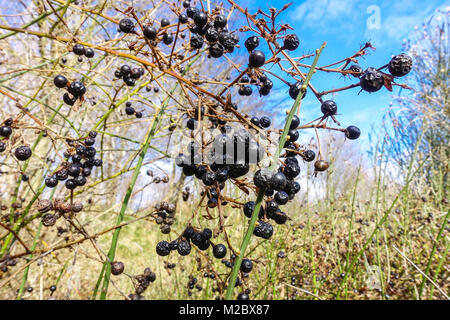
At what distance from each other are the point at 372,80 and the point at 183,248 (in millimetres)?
732

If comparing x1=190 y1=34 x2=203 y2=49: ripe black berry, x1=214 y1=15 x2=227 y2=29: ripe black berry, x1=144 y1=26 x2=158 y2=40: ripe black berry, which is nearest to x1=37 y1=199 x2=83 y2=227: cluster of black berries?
x1=144 y1=26 x2=158 y2=40: ripe black berry

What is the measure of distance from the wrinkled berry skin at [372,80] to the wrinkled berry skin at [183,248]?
2.30 ft

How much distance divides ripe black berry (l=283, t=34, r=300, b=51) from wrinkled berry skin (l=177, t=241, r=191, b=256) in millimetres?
735

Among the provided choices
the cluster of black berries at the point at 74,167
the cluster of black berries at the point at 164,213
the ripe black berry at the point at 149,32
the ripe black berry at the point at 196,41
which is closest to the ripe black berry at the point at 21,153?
the cluster of black berries at the point at 74,167

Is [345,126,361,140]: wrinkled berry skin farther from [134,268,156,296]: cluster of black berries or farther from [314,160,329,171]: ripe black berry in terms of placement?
[134,268,156,296]: cluster of black berries

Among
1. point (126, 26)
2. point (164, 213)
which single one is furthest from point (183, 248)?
point (126, 26)

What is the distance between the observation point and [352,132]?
30.1 inches

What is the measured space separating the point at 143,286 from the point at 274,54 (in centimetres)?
97

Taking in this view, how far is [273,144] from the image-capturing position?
2.52ft

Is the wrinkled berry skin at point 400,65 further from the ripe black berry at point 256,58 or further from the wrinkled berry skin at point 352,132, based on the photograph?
the ripe black berry at point 256,58

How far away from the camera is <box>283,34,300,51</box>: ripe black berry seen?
85 centimetres

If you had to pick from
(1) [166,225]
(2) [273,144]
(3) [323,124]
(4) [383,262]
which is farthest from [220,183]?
(4) [383,262]
